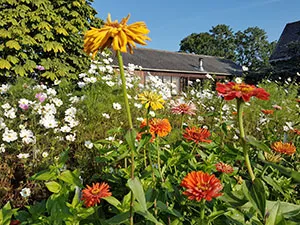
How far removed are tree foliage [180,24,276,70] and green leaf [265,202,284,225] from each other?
145 feet

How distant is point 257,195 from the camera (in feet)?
2.63

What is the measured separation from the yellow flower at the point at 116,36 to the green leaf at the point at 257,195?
518 millimetres

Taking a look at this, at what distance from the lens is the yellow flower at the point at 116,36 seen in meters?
0.84

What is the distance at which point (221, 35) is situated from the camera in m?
46.9

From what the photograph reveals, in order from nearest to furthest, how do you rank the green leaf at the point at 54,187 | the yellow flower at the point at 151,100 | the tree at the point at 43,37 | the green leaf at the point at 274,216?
the green leaf at the point at 274,216 < the yellow flower at the point at 151,100 < the green leaf at the point at 54,187 < the tree at the point at 43,37

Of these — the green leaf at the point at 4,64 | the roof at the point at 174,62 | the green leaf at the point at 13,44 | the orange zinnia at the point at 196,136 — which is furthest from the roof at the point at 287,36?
the orange zinnia at the point at 196,136

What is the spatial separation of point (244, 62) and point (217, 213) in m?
45.7

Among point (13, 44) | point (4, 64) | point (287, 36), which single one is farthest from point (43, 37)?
point (287, 36)

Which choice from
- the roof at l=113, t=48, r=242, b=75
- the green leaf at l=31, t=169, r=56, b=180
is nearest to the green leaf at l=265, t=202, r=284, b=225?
the green leaf at l=31, t=169, r=56, b=180

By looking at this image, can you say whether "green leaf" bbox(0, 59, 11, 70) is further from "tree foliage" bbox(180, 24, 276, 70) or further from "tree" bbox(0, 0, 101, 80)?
"tree foliage" bbox(180, 24, 276, 70)

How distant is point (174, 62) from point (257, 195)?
21232 mm

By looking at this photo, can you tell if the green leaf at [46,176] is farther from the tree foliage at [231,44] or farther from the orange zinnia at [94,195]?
the tree foliage at [231,44]

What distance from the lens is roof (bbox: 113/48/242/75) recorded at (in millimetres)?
18828

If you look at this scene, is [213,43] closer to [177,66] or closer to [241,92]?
[177,66]
